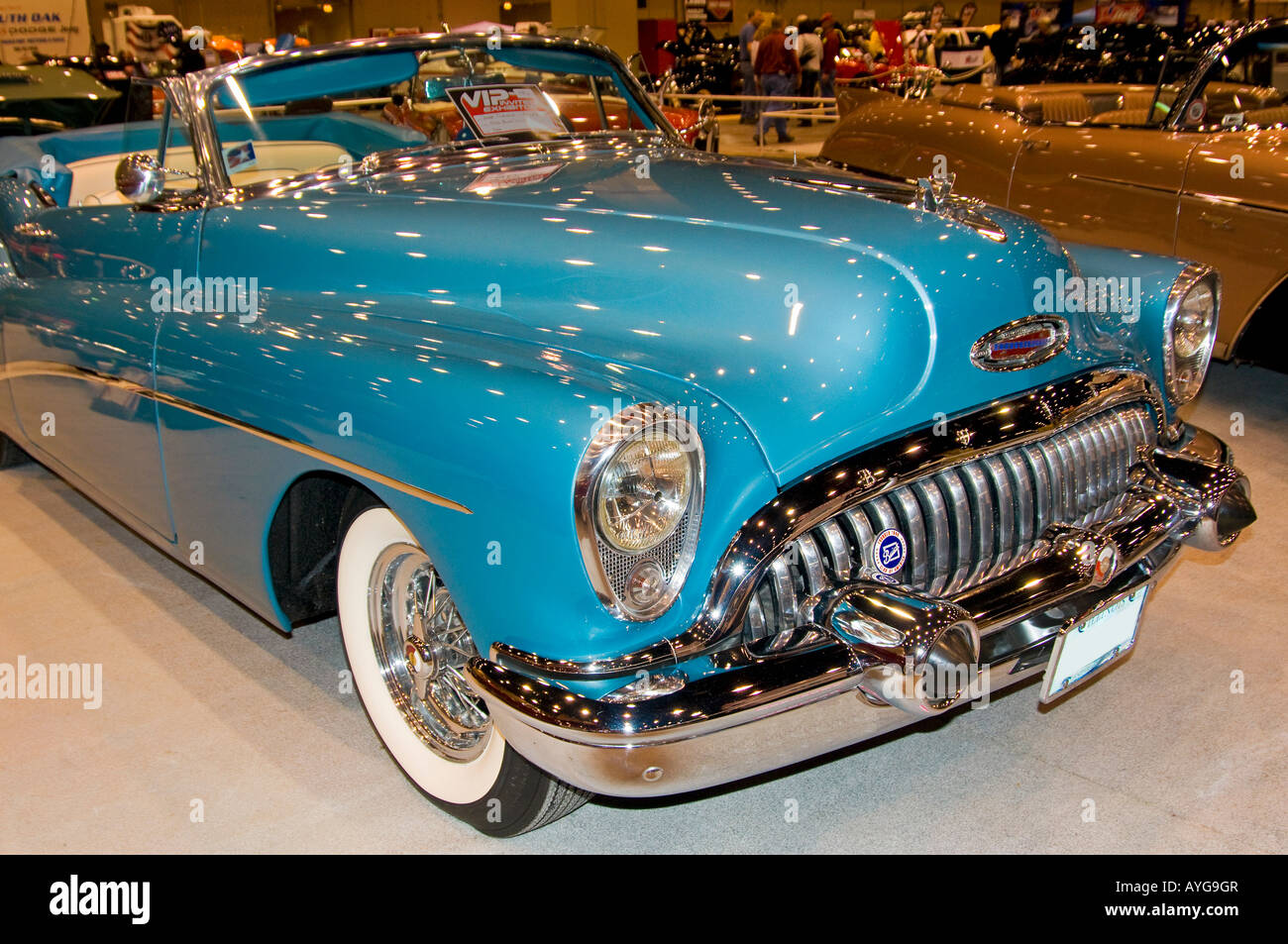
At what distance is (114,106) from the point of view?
652 cm

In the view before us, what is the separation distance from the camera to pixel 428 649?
2328 millimetres

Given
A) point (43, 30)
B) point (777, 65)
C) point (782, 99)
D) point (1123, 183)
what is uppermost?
point (43, 30)

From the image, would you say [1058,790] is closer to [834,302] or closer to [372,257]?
[834,302]

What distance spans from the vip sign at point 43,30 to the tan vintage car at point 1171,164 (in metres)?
12.5

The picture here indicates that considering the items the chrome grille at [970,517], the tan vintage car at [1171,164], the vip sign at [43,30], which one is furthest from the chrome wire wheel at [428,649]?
the vip sign at [43,30]

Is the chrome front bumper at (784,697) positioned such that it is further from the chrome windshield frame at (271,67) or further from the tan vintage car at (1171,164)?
the tan vintage car at (1171,164)

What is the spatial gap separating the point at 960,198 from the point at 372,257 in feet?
4.52

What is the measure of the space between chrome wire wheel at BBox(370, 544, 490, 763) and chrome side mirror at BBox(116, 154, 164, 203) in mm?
1297

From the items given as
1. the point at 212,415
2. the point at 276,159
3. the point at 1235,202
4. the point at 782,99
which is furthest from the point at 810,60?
the point at 212,415

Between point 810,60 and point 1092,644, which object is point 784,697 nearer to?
point 1092,644

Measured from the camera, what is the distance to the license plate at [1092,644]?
82.8 inches

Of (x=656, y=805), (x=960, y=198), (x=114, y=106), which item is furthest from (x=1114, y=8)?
(x=656, y=805)

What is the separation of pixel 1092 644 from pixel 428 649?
133 cm
